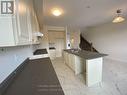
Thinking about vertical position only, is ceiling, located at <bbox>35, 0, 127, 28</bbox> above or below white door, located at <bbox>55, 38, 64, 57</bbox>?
above

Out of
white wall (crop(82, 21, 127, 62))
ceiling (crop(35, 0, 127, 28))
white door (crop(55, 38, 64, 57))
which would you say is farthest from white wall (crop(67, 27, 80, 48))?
ceiling (crop(35, 0, 127, 28))

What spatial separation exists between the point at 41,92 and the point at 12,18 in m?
0.72

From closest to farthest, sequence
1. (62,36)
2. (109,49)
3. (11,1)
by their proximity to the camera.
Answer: (11,1) → (109,49) → (62,36)

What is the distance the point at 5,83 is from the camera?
1035mm

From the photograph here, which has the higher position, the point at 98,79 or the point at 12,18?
the point at 12,18

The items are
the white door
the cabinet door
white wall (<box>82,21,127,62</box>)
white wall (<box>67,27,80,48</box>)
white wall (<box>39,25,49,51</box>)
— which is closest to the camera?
the cabinet door

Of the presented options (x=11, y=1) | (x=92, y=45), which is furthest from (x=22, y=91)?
(x=92, y=45)

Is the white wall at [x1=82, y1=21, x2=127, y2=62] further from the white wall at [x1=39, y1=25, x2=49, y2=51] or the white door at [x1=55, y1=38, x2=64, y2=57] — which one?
the white wall at [x1=39, y1=25, x2=49, y2=51]

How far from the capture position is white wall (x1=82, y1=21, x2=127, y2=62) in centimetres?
527

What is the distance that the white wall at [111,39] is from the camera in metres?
5.27

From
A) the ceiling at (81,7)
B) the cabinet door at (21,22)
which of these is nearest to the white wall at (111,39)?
the ceiling at (81,7)

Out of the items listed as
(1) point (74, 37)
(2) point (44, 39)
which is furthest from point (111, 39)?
(2) point (44, 39)

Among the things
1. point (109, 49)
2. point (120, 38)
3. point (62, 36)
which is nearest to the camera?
point (120, 38)

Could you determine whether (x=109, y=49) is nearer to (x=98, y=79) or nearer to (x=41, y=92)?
(x=98, y=79)
